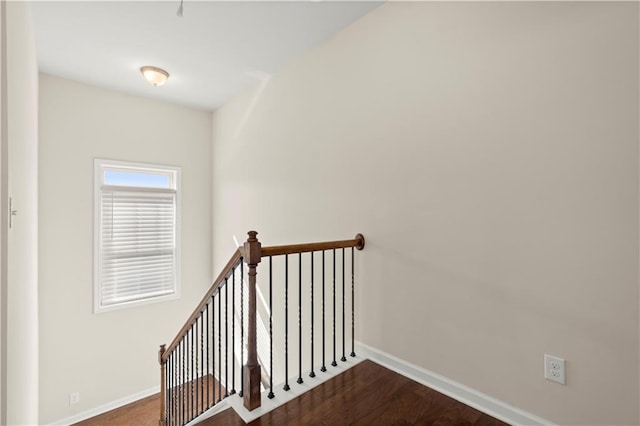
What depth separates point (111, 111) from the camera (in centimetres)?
366

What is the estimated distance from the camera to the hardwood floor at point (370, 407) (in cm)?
Answer: 163

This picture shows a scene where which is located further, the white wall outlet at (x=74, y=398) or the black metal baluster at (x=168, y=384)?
the white wall outlet at (x=74, y=398)

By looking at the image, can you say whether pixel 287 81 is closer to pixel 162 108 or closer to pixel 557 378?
pixel 162 108

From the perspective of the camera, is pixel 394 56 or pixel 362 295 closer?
pixel 394 56

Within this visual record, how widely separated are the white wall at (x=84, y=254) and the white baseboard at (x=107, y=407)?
0.05m

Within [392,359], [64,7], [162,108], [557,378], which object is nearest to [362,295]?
[392,359]

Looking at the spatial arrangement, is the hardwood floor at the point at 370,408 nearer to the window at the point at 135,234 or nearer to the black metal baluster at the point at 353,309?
the black metal baluster at the point at 353,309

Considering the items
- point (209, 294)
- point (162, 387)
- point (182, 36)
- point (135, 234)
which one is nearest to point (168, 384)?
point (162, 387)

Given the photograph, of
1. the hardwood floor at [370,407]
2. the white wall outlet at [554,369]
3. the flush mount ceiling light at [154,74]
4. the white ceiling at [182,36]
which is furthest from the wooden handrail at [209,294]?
the flush mount ceiling light at [154,74]

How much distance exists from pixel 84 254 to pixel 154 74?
209cm

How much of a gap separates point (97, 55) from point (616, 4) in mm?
3723

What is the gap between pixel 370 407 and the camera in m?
1.73

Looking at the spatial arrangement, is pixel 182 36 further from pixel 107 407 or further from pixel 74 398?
pixel 107 407

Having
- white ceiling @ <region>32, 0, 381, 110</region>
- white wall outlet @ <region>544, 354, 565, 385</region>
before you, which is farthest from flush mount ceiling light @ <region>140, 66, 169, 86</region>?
white wall outlet @ <region>544, 354, 565, 385</region>
